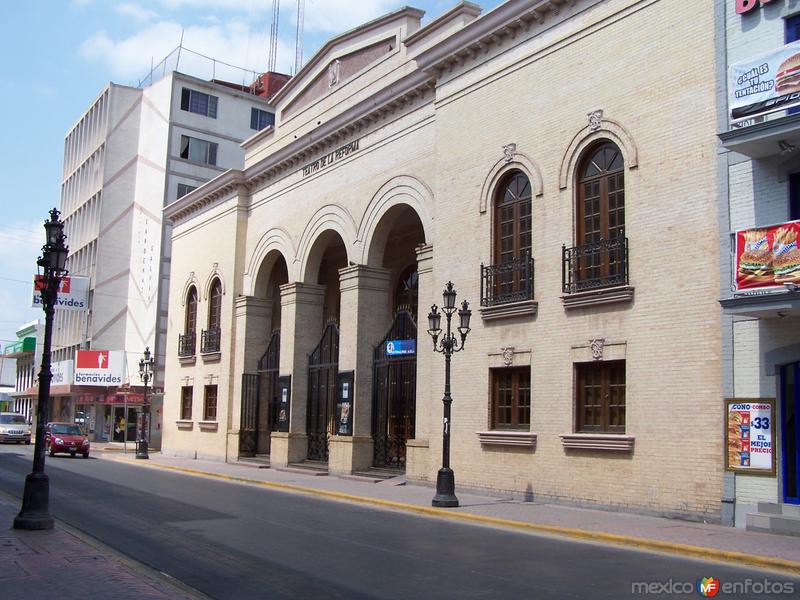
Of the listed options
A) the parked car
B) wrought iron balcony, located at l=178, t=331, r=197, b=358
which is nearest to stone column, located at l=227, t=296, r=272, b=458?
wrought iron balcony, located at l=178, t=331, r=197, b=358

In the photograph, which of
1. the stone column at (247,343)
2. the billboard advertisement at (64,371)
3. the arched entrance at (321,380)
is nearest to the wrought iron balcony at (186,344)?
the stone column at (247,343)

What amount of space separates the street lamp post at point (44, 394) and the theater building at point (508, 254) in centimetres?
931

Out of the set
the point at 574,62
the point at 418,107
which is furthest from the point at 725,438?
the point at 418,107

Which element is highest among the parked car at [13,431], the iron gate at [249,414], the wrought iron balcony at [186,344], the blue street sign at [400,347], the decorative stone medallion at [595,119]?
the decorative stone medallion at [595,119]

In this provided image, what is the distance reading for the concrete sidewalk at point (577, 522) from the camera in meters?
11.6

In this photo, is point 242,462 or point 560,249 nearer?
point 560,249

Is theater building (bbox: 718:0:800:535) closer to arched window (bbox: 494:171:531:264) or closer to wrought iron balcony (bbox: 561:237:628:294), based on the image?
wrought iron balcony (bbox: 561:237:628:294)

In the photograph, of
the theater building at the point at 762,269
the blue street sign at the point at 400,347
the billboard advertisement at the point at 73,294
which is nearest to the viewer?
the theater building at the point at 762,269

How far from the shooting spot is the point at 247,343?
1268 inches

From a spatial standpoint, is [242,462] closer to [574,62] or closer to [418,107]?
[418,107]

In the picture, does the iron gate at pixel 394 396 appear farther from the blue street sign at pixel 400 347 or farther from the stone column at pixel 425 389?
the stone column at pixel 425 389

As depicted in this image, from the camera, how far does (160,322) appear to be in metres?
50.3

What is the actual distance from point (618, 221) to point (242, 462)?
61.7 ft

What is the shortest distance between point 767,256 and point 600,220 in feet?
15.9
